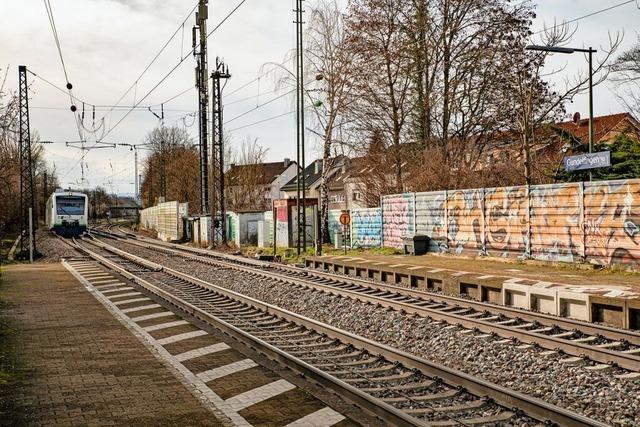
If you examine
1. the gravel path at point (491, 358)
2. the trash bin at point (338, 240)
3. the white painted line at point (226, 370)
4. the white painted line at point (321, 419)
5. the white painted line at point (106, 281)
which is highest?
the trash bin at point (338, 240)

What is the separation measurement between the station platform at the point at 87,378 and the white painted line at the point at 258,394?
13.9 inches

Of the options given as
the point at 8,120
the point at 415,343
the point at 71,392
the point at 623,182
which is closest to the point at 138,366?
the point at 71,392

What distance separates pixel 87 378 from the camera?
26.8ft

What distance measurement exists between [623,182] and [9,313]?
14594mm

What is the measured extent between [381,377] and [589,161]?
12910 millimetres

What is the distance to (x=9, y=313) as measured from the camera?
45.9ft

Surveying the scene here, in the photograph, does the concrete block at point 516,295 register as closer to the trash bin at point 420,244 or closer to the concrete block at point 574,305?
the concrete block at point 574,305

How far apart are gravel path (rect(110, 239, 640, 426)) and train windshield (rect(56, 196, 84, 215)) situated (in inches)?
1573

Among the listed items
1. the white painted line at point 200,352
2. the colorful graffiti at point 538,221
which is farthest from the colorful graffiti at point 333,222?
the white painted line at point 200,352

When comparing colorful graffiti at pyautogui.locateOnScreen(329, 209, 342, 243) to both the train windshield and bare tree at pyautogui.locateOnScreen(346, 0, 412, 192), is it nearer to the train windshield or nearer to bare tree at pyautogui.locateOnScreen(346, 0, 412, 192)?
bare tree at pyautogui.locateOnScreen(346, 0, 412, 192)

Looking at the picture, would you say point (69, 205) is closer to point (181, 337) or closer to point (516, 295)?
point (181, 337)

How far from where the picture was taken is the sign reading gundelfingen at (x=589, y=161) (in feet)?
58.9

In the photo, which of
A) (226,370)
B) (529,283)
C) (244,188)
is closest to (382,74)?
(529,283)

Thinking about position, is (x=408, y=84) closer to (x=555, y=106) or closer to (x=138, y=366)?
(x=555, y=106)
